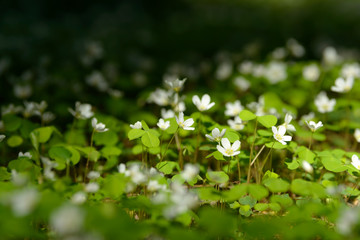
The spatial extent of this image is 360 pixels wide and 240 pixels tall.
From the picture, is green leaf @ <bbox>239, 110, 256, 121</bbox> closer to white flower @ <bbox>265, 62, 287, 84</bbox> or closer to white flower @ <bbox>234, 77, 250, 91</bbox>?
white flower @ <bbox>234, 77, 250, 91</bbox>

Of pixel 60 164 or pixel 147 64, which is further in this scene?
pixel 147 64

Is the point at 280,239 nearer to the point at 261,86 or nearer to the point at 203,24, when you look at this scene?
the point at 261,86

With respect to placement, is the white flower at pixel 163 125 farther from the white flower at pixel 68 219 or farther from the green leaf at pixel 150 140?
the white flower at pixel 68 219

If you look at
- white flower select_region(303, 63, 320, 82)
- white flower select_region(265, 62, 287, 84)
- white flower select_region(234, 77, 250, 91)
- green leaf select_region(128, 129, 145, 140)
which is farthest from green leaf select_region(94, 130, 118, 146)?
white flower select_region(303, 63, 320, 82)

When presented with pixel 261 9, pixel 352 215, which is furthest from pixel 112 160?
pixel 261 9

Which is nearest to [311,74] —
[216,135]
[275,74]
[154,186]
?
[275,74]

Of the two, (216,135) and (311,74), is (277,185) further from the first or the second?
(311,74)

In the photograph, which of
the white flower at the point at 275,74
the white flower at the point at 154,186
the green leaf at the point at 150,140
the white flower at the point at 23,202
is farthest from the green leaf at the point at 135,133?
the white flower at the point at 275,74
